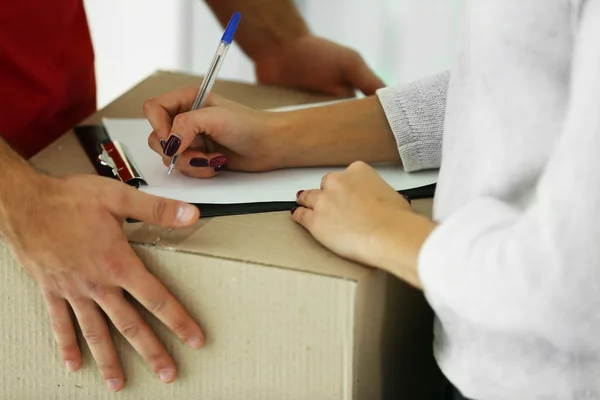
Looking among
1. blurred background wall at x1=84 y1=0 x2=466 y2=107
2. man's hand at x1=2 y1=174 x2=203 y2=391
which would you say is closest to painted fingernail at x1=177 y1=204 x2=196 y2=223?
man's hand at x1=2 y1=174 x2=203 y2=391

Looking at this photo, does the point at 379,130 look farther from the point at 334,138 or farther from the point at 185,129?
the point at 185,129

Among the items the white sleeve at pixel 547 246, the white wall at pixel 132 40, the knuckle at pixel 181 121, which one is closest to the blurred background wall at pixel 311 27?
the white wall at pixel 132 40

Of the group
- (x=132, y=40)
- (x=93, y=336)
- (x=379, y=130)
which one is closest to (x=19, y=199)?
(x=93, y=336)

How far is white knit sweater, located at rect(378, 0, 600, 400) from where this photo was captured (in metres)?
0.47

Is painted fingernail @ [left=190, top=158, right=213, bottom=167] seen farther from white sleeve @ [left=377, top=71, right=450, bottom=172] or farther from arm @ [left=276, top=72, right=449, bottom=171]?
white sleeve @ [left=377, top=71, right=450, bottom=172]

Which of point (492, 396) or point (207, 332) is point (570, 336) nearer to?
point (492, 396)

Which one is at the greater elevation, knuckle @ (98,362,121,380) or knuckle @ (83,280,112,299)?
knuckle @ (83,280,112,299)

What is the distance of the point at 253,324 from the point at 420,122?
28 cm

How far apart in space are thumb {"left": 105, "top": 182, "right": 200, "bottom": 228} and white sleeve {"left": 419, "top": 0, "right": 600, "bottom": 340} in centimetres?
20

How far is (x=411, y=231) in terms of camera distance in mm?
559

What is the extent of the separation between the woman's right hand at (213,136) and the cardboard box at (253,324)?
A: 12 cm

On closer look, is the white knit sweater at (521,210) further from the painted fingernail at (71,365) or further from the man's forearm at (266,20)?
the man's forearm at (266,20)

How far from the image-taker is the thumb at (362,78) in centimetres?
105

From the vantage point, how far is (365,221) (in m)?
0.59
